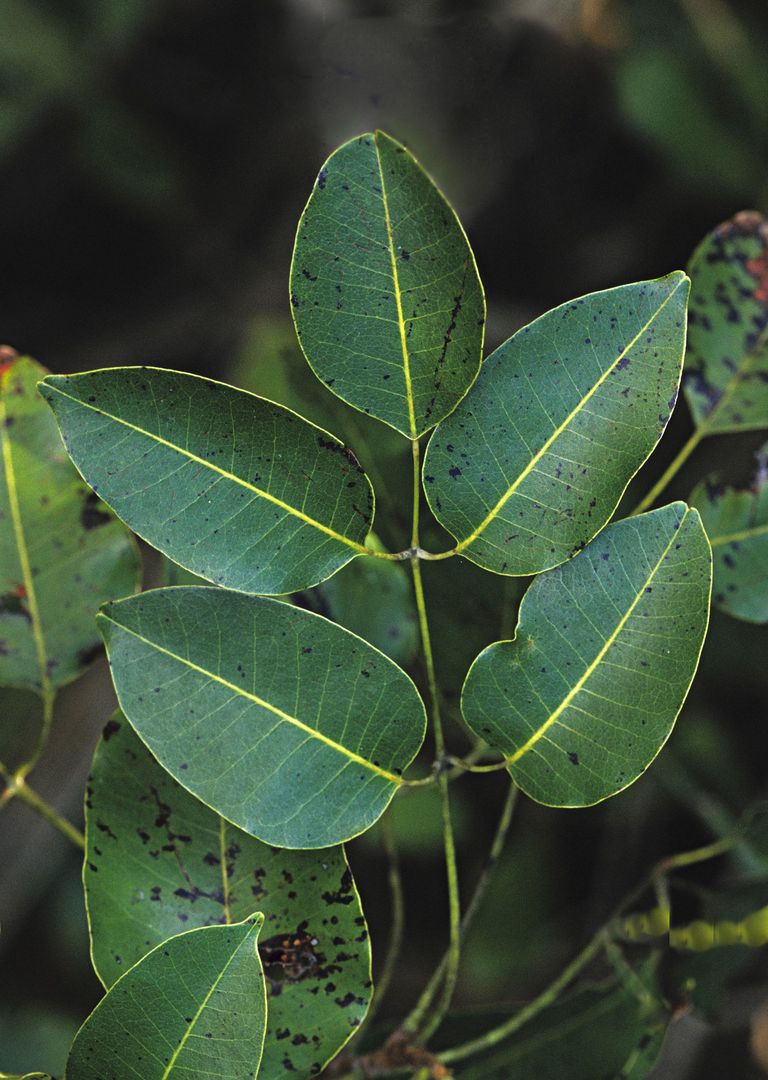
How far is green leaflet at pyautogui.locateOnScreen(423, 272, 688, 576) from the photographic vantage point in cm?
34

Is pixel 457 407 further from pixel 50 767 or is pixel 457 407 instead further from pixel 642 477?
pixel 50 767

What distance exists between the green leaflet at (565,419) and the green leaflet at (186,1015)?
160mm

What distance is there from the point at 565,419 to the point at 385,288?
0.08 meters

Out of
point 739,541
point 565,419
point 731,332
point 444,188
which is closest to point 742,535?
point 739,541

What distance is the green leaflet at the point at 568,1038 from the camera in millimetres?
525

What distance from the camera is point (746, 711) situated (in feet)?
3.34

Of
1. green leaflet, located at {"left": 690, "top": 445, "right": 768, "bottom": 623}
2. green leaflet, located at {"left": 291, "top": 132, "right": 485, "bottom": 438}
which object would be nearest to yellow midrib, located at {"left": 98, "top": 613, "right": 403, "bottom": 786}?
green leaflet, located at {"left": 291, "top": 132, "right": 485, "bottom": 438}

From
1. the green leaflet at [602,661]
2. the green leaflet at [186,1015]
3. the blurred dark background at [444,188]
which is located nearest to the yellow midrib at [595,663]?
the green leaflet at [602,661]

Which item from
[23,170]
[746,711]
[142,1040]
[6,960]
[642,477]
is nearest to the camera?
→ [142,1040]

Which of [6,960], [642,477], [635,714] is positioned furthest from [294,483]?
[6,960]

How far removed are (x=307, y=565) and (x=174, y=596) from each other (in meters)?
0.05

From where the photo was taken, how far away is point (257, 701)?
35cm

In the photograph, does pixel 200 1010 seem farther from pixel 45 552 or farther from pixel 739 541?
pixel 739 541

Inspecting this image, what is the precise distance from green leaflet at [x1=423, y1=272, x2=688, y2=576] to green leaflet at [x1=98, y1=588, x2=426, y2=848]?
70 mm
